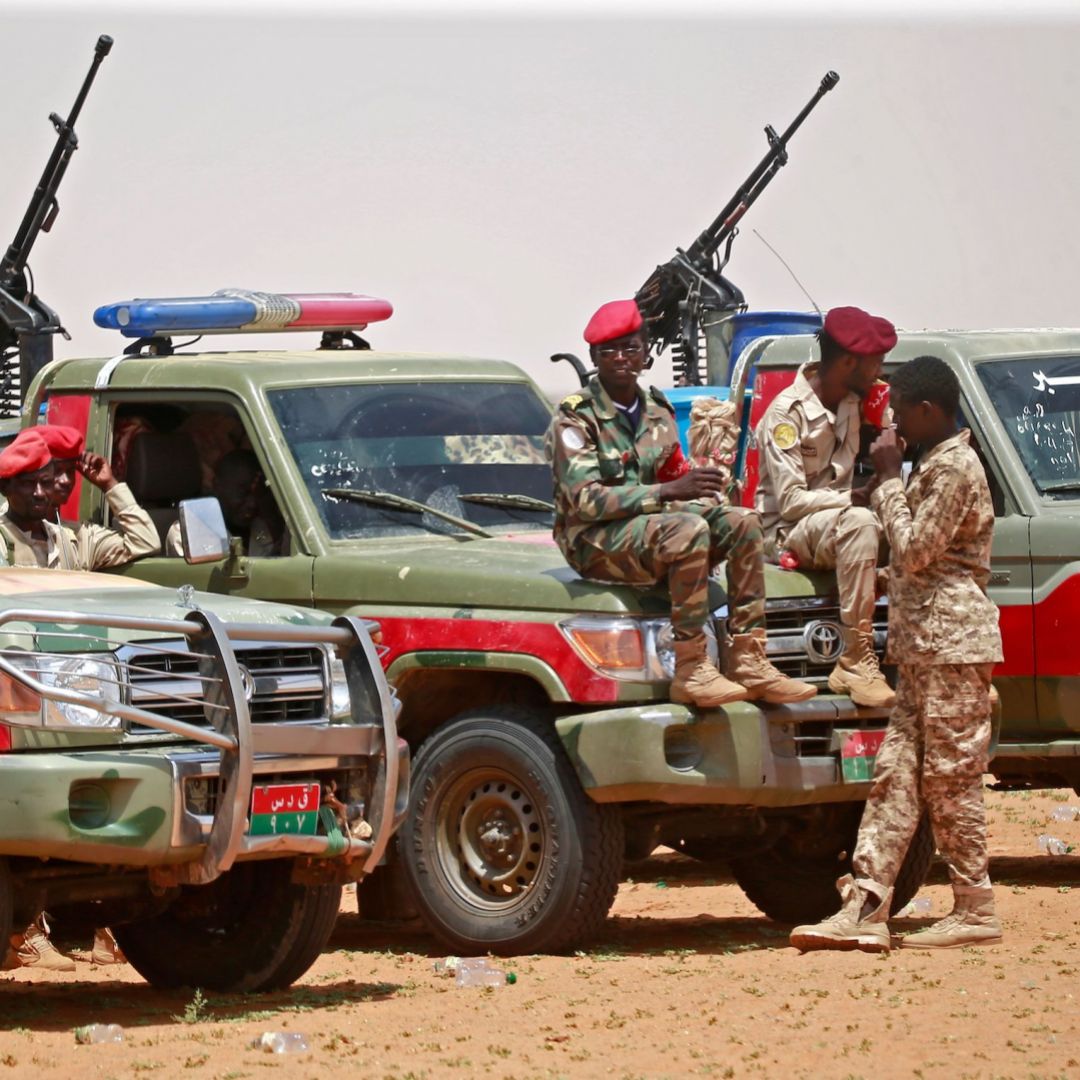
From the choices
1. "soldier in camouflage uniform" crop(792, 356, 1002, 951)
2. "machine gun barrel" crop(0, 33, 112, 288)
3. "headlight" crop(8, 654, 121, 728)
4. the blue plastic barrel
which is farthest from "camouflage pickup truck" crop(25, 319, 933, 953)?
"machine gun barrel" crop(0, 33, 112, 288)

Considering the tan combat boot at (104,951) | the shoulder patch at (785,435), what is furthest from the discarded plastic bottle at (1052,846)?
the tan combat boot at (104,951)

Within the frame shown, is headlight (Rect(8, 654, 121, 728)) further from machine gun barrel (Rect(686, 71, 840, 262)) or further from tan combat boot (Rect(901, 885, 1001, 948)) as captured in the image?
machine gun barrel (Rect(686, 71, 840, 262))

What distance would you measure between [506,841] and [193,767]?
1.81 meters

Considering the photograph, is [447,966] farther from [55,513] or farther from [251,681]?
→ [55,513]

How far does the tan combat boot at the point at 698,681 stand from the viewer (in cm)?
791

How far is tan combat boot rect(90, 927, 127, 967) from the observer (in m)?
8.51

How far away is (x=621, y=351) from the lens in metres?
8.57

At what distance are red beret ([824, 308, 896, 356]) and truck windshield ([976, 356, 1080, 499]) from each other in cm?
100

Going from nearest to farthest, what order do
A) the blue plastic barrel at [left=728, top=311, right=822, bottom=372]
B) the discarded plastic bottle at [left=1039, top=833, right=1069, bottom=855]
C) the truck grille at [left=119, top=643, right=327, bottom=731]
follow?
1. the truck grille at [left=119, top=643, right=327, bottom=731]
2. the discarded plastic bottle at [left=1039, top=833, right=1069, bottom=855]
3. the blue plastic barrel at [left=728, top=311, right=822, bottom=372]

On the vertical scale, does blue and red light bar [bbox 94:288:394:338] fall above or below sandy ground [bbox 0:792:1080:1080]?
above

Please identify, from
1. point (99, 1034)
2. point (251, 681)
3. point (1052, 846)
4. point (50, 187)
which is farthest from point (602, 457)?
point (50, 187)

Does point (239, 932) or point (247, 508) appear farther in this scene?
point (247, 508)

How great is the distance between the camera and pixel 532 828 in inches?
325

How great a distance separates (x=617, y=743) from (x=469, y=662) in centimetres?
60
